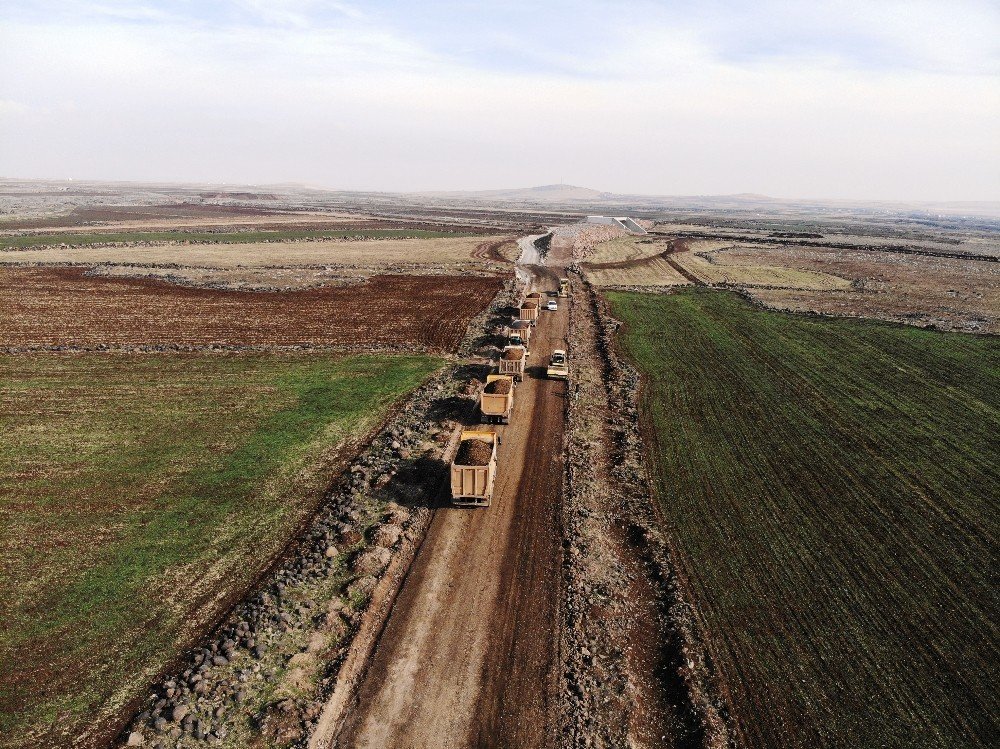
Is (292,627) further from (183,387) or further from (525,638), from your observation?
(183,387)

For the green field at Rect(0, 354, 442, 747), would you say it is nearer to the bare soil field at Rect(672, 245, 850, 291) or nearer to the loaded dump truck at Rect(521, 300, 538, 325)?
the loaded dump truck at Rect(521, 300, 538, 325)

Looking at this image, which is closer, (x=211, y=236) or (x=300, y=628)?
(x=300, y=628)

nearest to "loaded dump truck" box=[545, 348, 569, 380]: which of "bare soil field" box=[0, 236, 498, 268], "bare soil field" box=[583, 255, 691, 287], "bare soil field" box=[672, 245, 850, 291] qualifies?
"bare soil field" box=[583, 255, 691, 287]

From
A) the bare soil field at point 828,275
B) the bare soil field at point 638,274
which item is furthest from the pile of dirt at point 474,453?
the bare soil field at point 638,274

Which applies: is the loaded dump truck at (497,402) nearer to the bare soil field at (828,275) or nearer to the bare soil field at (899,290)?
the bare soil field at (828,275)

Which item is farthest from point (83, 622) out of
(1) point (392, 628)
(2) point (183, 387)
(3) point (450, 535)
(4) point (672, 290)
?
(4) point (672, 290)

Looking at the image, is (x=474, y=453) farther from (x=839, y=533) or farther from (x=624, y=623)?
(x=839, y=533)

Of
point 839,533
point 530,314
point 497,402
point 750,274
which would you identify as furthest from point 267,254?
point 839,533
